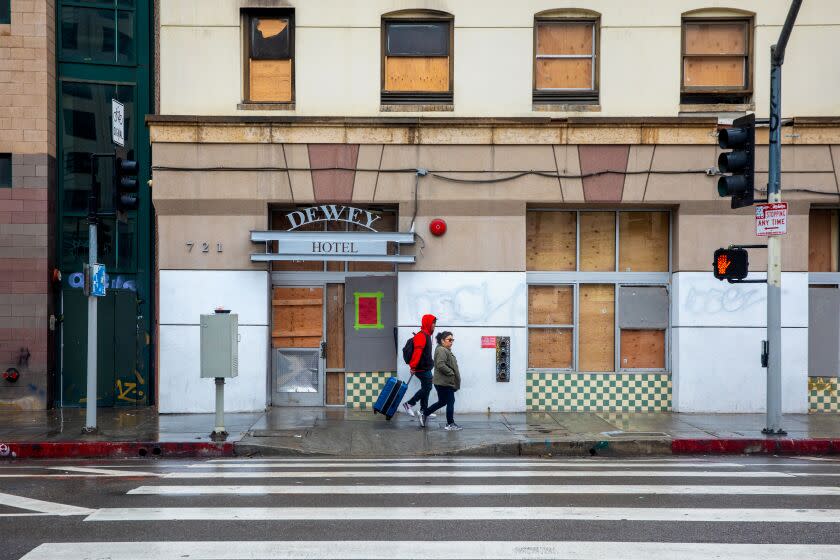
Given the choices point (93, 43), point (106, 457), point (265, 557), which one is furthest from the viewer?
point (93, 43)

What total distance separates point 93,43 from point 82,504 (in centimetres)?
1132

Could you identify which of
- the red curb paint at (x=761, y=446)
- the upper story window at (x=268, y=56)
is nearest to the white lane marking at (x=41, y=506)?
the red curb paint at (x=761, y=446)

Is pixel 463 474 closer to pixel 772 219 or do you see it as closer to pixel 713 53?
pixel 772 219

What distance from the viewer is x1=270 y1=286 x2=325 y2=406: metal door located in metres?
16.7

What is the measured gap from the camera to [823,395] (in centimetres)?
1648

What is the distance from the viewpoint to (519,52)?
16.1 m

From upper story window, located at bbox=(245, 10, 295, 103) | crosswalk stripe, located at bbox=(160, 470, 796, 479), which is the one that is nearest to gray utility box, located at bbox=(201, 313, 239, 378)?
crosswalk stripe, located at bbox=(160, 470, 796, 479)

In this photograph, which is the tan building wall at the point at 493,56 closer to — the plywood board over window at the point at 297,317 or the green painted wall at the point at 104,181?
the green painted wall at the point at 104,181

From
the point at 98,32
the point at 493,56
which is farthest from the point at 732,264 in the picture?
the point at 98,32

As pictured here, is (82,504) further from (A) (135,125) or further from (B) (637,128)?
(B) (637,128)

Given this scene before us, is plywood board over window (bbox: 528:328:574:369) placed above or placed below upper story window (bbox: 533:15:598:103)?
below

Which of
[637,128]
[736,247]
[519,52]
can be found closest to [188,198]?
[519,52]

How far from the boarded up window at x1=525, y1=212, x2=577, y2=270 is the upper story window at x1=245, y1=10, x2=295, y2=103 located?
5.21 meters

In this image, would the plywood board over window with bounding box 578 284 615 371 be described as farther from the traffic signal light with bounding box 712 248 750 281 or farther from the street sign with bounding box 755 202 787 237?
the street sign with bounding box 755 202 787 237
